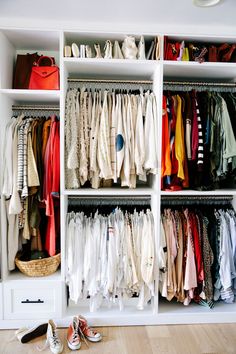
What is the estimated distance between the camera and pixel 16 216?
2135 mm

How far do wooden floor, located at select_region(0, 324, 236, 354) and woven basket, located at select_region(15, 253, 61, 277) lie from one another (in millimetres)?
432

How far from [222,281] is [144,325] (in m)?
0.69

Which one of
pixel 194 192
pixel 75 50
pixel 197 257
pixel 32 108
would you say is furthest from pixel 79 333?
pixel 75 50

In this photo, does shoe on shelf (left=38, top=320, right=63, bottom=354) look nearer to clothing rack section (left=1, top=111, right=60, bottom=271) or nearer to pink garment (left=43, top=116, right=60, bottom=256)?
clothing rack section (left=1, top=111, right=60, bottom=271)

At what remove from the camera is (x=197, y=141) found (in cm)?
206

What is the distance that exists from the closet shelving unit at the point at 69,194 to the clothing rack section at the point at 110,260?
0.26ft

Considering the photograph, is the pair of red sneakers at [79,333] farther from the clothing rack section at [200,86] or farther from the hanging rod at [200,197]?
the clothing rack section at [200,86]

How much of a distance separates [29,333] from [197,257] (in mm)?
1339

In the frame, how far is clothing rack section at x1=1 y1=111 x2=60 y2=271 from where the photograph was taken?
79.9 inches

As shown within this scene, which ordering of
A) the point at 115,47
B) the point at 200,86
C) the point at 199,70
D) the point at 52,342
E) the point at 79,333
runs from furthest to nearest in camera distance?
the point at 200,86, the point at 199,70, the point at 115,47, the point at 79,333, the point at 52,342

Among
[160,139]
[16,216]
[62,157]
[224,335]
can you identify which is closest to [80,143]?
[62,157]

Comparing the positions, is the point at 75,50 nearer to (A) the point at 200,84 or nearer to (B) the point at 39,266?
(A) the point at 200,84

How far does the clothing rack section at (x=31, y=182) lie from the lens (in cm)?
203

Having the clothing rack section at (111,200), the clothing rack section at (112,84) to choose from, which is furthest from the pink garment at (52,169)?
the clothing rack section at (112,84)
